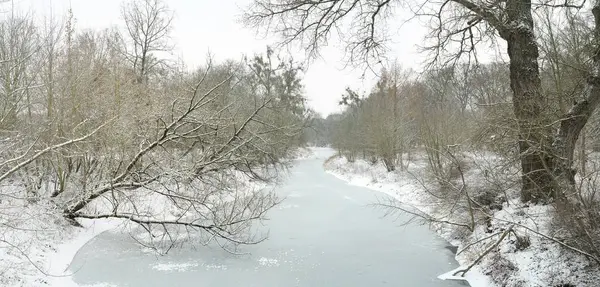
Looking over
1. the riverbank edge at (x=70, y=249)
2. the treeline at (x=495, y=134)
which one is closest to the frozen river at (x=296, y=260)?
the riverbank edge at (x=70, y=249)

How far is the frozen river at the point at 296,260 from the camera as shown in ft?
26.3

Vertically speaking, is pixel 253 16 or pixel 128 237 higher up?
pixel 253 16

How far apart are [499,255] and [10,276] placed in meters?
8.16

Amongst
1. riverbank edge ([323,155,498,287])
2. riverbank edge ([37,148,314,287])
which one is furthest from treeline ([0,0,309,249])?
riverbank edge ([323,155,498,287])

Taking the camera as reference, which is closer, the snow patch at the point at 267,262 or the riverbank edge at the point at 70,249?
the riverbank edge at the point at 70,249

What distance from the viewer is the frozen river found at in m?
8.01

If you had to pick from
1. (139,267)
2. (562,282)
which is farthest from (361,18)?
(139,267)

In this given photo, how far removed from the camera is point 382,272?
8.51 metres

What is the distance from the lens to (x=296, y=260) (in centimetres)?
935

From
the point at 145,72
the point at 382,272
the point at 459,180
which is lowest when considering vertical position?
the point at 382,272

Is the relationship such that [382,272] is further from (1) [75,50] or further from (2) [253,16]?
(1) [75,50]

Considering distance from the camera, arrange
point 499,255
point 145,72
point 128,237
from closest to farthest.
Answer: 1. point 499,255
2. point 128,237
3. point 145,72

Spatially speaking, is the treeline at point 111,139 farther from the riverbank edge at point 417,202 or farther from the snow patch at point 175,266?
the riverbank edge at point 417,202

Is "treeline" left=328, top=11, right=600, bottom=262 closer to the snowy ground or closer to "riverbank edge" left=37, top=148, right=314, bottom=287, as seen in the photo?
the snowy ground
